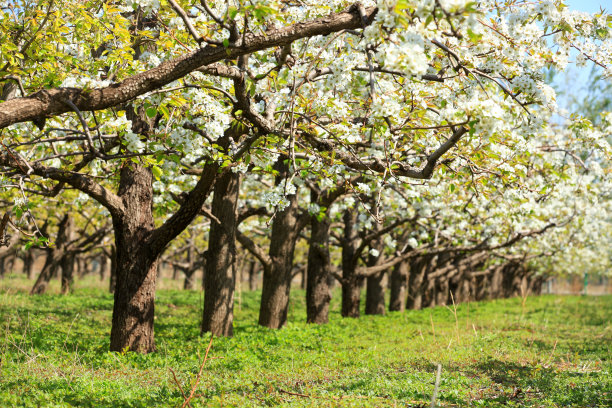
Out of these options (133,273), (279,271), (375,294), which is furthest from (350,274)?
(133,273)

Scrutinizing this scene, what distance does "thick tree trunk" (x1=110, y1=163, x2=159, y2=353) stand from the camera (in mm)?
→ 8555

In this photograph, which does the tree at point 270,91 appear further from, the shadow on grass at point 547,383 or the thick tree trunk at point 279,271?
the thick tree trunk at point 279,271

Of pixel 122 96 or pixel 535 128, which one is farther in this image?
pixel 535 128

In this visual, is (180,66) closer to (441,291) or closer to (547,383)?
(547,383)

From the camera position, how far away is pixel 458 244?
1769 centimetres

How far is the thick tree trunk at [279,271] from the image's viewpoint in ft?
41.0

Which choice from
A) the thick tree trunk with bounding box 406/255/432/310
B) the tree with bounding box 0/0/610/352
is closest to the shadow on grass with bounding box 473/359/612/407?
the tree with bounding box 0/0/610/352

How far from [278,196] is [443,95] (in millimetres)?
2408

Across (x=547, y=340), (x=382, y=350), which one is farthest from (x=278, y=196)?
(x=547, y=340)

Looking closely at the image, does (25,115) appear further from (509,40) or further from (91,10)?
(509,40)

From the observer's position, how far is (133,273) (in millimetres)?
8562

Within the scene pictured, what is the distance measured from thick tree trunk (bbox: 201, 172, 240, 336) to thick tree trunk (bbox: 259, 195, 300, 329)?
1847mm

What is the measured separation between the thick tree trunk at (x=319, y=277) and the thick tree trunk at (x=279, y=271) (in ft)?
5.91

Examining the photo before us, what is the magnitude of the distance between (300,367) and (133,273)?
325 centimetres
